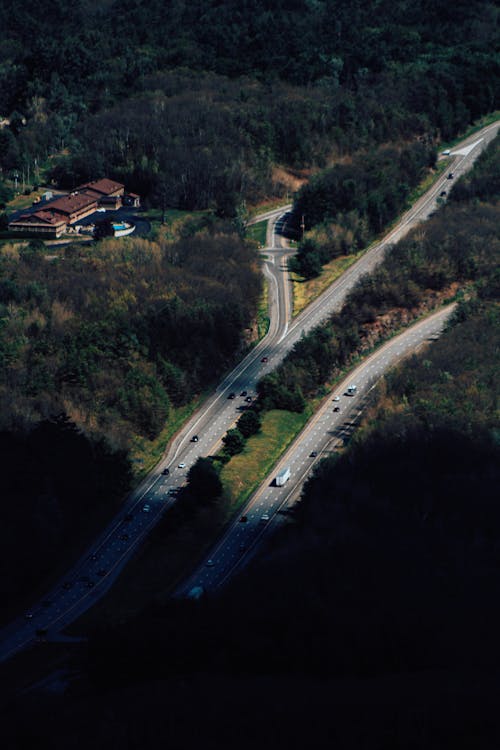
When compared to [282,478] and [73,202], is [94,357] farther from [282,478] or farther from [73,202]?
[73,202]

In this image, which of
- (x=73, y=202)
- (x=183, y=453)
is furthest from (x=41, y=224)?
(x=183, y=453)

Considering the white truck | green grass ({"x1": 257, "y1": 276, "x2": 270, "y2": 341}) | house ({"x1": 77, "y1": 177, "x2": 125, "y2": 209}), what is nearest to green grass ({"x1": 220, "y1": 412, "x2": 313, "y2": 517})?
the white truck

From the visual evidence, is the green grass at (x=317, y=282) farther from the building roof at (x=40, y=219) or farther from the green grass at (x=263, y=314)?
the building roof at (x=40, y=219)

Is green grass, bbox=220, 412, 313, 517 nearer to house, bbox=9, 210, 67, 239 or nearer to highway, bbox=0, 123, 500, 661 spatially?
highway, bbox=0, 123, 500, 661

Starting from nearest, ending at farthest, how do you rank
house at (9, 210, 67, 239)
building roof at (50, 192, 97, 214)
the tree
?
1. the tree
2. house at (9, 210, 67, 239)
3. building roof at (50, 192, 97, 214)

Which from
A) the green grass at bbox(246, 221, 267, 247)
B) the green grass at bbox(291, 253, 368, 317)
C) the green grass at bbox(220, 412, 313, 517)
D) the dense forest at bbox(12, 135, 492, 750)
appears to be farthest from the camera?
the green grass at bbox(246, 221, 267, 247)

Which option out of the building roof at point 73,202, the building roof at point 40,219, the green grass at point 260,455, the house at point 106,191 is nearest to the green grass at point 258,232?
the house at point 106,191

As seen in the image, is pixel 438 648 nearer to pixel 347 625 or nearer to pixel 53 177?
pixel 347 625
